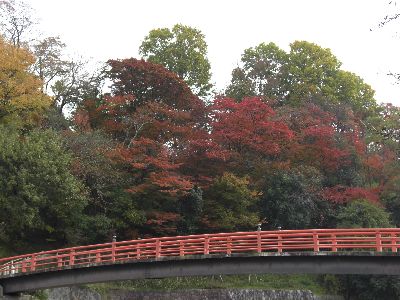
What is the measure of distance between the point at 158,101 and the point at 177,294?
15658mm

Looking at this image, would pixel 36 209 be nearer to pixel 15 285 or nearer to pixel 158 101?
pixel 15 285

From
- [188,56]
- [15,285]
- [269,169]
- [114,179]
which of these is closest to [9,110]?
[114,179]

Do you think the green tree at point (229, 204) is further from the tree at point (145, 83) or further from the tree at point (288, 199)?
the tree at point (145, 83)

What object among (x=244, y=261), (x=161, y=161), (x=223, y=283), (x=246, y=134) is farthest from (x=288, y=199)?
(x=244, y=261)

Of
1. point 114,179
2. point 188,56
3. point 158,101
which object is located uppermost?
point 188,56

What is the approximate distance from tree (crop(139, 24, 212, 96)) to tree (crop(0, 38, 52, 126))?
20.4 metres

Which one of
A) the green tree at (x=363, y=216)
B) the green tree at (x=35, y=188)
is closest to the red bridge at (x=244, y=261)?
the green tree at (x=35, y=188)

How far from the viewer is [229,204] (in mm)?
39562

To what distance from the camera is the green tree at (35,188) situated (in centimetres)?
3100

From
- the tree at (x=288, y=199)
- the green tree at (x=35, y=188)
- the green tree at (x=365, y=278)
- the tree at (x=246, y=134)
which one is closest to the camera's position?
the green tree at (x=35, y=188)

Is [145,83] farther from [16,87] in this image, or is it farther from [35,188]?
[35,188]

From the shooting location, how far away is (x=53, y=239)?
36.0 m

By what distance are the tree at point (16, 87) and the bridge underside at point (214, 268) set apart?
14.5 meters

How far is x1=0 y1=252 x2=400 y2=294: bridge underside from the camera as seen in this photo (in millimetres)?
21000
